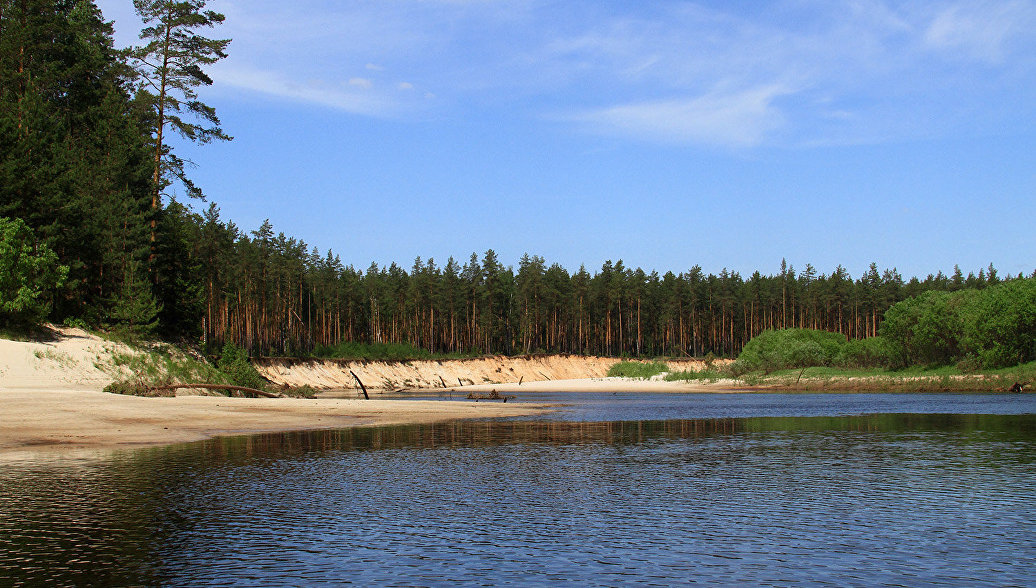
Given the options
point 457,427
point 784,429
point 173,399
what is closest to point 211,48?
point 173,399

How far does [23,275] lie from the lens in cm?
4631

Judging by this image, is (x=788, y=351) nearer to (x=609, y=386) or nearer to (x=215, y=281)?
(x=609, y=386)

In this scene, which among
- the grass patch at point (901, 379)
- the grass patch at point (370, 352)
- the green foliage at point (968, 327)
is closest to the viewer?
the grass patch at point (901, 379)

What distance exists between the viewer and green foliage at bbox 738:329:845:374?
108 meters

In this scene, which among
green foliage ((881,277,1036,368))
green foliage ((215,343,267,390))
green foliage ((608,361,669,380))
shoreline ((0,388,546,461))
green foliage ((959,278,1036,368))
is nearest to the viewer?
shoreline ((0,388,546,461))

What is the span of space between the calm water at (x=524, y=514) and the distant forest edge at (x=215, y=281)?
106ft

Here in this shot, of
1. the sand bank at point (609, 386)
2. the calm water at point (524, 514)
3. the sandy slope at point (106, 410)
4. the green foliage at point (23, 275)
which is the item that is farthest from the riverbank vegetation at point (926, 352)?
the green foliage at point (23, 275)

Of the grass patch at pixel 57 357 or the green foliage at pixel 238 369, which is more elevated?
the grass patch at pixel 57 357

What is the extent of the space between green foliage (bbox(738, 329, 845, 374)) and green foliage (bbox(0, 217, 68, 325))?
8970cm

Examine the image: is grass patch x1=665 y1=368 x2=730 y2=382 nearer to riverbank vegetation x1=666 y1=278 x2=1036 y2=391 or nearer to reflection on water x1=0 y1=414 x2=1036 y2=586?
riverbank vegetation x1=666 y1=278 x2=1036 y2=391

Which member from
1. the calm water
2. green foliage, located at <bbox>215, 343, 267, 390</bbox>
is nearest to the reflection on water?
the calm water

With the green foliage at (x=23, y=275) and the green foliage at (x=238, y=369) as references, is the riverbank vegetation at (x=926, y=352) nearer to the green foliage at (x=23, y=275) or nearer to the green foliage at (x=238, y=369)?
the green foliage at (x=238, y=369)

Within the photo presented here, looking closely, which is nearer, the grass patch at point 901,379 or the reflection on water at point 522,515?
the reflection on water at point 522,515

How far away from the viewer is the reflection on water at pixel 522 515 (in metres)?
12.4
